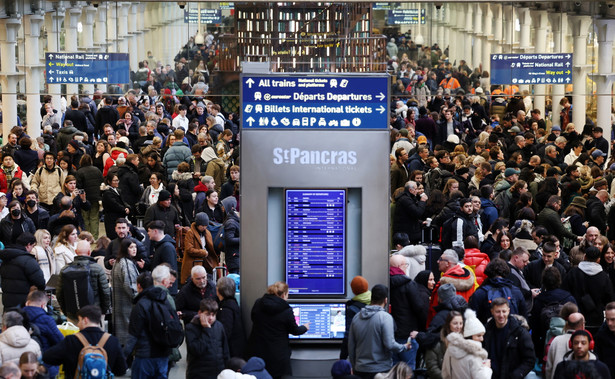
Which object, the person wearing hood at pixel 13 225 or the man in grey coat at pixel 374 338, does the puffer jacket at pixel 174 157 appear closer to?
the person wearing hood at pixel 13 225

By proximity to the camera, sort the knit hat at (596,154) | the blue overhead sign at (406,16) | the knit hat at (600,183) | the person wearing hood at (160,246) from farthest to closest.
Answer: the blue overhead sign at (406,16) < the knit hat at (596,154) < the knit hat at (600,183) < the person wearing hood at (160,246)

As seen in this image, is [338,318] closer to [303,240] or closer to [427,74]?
[303,240]

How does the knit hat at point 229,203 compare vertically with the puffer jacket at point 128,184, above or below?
below

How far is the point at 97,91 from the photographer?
90.8ft

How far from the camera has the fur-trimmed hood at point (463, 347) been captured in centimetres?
1128

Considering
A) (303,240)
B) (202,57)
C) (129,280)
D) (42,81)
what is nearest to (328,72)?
(303,240)

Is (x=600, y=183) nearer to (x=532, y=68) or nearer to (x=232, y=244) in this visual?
(x=232, y=244)

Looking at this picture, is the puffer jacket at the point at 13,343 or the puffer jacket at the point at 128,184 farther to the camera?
the puffer jacket at the point at 128,184

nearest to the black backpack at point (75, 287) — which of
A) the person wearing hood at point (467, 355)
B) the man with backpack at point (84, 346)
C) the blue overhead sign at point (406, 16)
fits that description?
the man with backpack at point (84, 346)

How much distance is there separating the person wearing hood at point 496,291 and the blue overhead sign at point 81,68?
14.9 meters

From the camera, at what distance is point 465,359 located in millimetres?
11305

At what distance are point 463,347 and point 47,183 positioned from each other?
10026 mm

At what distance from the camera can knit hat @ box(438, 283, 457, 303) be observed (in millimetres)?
12312

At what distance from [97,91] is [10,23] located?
228 cm
